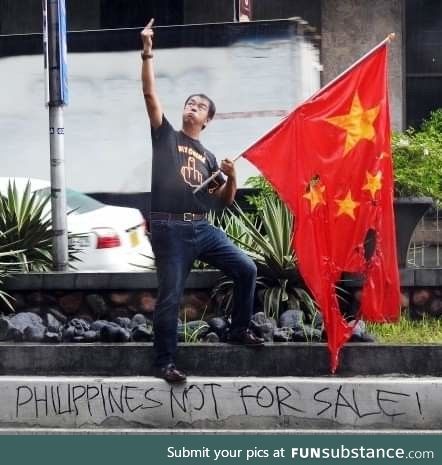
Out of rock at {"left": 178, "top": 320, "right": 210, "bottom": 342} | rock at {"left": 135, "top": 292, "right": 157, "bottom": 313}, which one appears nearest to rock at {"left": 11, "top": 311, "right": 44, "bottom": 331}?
rock at {"left": 135, "top": 292, "right": 157, "bottom": 313}

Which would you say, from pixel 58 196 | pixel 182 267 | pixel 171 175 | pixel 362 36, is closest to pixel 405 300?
pixel 182 267

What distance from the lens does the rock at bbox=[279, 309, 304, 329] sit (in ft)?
28.7

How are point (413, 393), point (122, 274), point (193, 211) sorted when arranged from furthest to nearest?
1. point (122, 274)
2. point (193, 211)
3. point (413, 393)

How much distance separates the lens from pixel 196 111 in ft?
27.1

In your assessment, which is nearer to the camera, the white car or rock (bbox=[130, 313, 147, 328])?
rock (bbox=[130, 313, 147, 328])

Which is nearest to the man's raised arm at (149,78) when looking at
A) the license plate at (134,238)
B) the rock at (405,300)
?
the rock at (405,300)

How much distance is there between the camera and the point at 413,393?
7.67m

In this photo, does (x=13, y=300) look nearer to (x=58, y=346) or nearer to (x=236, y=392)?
(x=58, y=346)

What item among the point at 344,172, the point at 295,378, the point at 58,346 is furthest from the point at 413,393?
the point at 58,346

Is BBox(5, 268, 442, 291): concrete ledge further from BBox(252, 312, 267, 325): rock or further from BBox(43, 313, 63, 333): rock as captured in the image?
BBox(252, 312, 267, 325): rock

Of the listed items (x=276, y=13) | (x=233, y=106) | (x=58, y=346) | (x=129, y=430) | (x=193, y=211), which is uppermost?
(x=276, y=13)

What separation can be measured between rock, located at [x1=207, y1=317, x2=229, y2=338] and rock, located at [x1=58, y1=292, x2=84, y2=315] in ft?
4.23

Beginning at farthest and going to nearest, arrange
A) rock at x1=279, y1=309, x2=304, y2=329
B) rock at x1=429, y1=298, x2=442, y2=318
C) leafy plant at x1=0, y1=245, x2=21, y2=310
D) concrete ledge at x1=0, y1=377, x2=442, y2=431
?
1. rock at x1=429, y1=298, x2=442, y2=318
2. leafy plant at x1=0, y1=245, x2=21, y2=310
3. rock at x1=279, y1=309, x2=304, y2=329
4. concrete ledge at x1=0, y1=377, x2=442, y2=431

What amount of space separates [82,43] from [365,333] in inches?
336
